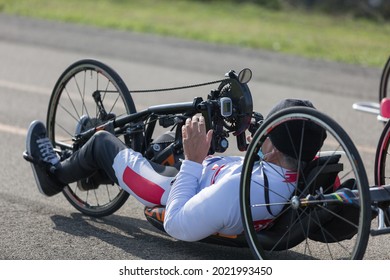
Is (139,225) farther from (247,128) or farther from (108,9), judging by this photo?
(108,9)

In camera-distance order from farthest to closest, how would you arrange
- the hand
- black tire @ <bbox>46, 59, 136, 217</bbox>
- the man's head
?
black tire @ <bbox>46, 59, 136, 217</bbox>, the hand, the man's head

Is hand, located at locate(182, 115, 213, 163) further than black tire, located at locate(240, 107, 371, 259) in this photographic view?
Yes

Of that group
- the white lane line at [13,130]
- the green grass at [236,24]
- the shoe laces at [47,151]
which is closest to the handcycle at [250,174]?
the shoe laces at [47,151]

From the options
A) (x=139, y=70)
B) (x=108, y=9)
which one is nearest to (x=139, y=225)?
(x=139, y=70)

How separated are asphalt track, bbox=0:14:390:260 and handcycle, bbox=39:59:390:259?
0.80 ft

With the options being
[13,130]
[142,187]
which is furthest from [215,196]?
[13,130]

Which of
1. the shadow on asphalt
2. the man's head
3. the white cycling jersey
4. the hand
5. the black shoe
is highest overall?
the man's head

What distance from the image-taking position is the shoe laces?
6425mm

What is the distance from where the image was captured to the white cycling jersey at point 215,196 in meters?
5.23

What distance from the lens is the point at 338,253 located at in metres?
5.93

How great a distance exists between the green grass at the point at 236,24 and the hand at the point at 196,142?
9.28 meters

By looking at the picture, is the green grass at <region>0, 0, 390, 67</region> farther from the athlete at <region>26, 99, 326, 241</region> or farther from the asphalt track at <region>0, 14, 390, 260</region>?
the athlete at <region>26, 99, 326, 241</region>

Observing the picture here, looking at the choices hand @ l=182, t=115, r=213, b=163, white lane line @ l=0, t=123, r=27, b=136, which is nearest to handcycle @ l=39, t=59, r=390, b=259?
hand @ l=182, t=115, r=213, b=163

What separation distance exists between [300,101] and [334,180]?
0.48m
